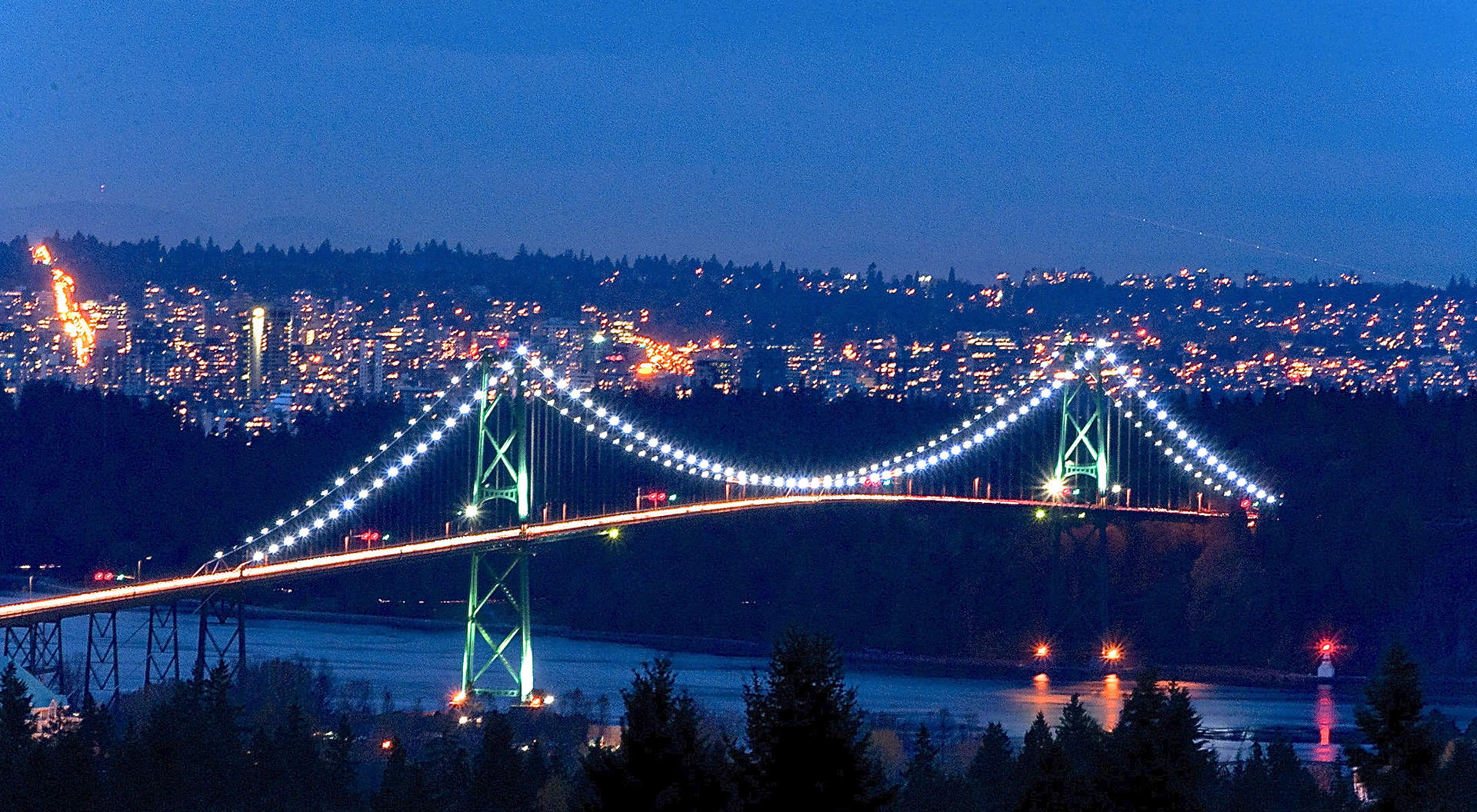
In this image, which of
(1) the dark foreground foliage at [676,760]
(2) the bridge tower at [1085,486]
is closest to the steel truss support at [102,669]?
(1) the dark foreground foliage at [676,760]

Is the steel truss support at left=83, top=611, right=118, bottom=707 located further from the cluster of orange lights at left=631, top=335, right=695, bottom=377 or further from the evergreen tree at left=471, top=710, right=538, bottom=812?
the cluster of orange lights at left=631, top=335, right=695, bottom=377

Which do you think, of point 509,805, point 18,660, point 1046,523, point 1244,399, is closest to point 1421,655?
point 1046,523

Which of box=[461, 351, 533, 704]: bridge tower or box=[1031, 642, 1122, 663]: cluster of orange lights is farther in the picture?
box=[1031, 642, 1122, 663]: cluster of orange lights

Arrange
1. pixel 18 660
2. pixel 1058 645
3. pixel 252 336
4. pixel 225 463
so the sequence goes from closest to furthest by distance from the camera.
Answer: pixel 18 660 → pixel 1058 645 → pixel 225 463 → pixel 252 336

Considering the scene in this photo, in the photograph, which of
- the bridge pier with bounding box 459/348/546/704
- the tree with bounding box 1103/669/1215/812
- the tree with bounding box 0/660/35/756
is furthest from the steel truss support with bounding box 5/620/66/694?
the tree with bounding box 1103/669/1215/812

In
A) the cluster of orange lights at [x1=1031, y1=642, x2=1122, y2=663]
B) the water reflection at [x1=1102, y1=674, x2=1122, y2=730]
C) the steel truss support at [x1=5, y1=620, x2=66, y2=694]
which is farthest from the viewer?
the cluster of orange lights at [x1=1031, y1=642, x2=1122, y2=663]

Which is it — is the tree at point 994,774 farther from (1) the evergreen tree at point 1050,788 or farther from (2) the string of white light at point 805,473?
(2) the string of white light at point 805,473

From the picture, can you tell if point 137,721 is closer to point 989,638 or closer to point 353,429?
point 989,638
